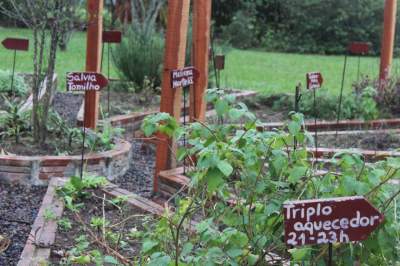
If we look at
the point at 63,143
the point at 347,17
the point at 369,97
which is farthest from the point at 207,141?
the point at 347,17

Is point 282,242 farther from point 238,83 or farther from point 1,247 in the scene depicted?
point 238,83

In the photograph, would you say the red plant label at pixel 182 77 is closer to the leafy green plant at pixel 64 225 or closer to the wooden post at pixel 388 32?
the leafy green plant at pixel 64 225

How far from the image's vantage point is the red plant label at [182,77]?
4.77 m

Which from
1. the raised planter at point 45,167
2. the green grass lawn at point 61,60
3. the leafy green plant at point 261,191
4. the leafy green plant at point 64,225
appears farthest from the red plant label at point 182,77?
the green grass lawn at point 61,60

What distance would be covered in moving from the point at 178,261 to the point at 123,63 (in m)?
7.64

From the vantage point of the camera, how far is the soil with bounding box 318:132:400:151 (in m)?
6.94

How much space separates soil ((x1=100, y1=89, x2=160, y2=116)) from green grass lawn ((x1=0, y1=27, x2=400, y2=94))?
1581 millimetres

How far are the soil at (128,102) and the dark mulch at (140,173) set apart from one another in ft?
4.03

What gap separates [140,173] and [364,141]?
244 cm

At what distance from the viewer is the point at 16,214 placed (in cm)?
451

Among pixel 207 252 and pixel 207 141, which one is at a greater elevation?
pixel 207 141

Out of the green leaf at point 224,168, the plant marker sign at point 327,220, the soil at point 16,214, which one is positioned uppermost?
the green leaf at point 224,168

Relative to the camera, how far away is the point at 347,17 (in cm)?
2308

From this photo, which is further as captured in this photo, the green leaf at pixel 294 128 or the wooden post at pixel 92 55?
the wooden post at pixel 92 55
